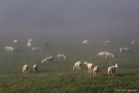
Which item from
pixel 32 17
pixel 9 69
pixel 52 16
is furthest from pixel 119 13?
pixel 9 69

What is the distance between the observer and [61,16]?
404ft

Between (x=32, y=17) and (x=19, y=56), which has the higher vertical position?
(x=32, y=17)

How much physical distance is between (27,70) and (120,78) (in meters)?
11.5

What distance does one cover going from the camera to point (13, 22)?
107 metres

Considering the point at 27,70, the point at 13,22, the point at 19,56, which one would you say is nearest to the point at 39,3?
the point at 13,22

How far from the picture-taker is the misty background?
9712 cm

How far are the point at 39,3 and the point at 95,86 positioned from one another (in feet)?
482

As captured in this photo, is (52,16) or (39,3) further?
(39,3)

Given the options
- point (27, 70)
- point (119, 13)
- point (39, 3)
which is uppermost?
point (39, 3)

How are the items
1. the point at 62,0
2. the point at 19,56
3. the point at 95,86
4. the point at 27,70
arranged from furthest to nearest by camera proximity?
the point at 62,0
the point at 19,56
the point at 27,70
the point at 95,86

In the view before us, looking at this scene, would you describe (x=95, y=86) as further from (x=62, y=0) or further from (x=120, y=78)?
(x=62, y=0)

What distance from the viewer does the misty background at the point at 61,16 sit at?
97.1 meters

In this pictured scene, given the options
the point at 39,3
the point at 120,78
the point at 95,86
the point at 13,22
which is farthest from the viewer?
the point at 39,3

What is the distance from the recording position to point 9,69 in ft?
88.8
